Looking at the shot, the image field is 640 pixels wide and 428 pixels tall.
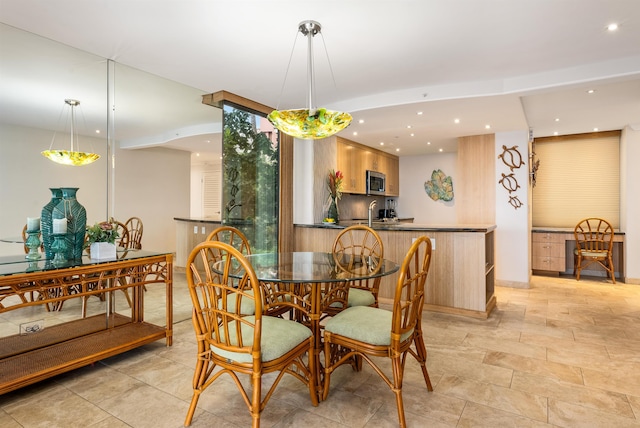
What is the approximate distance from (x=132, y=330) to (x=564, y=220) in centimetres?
674

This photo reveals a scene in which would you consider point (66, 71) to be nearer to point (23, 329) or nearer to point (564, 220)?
point (23, 329)

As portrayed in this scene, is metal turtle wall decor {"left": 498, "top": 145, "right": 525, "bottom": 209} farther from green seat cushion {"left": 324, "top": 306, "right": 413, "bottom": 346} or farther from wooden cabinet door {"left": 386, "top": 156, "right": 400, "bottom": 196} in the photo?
green seat cushion {"left": 324, "top": 306, "right": 413, "bottom": 346}

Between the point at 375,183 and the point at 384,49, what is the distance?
3.81 metres

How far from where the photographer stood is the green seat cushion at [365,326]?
1912 millimetres

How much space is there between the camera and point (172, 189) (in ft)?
12.2

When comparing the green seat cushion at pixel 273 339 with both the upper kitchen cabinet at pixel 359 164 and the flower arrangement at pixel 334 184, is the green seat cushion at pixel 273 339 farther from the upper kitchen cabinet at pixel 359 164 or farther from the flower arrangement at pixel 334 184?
the upper kitchen cabinet at pixel 359 164

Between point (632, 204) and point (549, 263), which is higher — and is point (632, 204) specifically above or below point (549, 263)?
above

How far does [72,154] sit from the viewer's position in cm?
287

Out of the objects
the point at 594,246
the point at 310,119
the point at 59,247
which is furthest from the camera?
the point at 594,246

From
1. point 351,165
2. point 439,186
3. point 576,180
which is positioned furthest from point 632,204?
point 351,165

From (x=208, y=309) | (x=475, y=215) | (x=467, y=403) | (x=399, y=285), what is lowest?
(x=467, y=403)

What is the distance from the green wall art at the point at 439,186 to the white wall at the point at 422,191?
6cm

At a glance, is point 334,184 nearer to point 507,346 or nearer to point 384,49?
point 384,49

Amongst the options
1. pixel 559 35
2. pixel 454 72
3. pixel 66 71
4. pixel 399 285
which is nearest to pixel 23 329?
pixel 66 71
